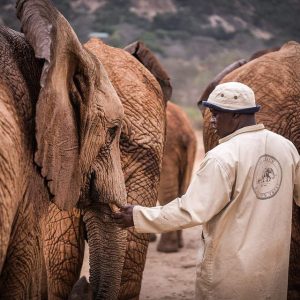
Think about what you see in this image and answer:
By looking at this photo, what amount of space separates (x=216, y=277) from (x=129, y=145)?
138 cm

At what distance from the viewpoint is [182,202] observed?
3076mm

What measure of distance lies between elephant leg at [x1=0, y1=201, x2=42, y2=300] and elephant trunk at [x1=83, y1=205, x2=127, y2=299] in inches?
28.2

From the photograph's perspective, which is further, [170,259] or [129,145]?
[170,259]

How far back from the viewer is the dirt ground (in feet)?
20.6

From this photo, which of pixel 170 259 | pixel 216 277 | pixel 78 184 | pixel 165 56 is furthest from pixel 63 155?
pixel 165 56

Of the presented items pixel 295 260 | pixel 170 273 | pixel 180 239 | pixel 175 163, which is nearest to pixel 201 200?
pixel 295 260

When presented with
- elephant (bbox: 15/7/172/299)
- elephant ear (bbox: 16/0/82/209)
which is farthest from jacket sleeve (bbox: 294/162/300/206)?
elephant (bbox: 15/7/172/299)

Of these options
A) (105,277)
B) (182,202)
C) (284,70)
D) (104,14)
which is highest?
(104,14)

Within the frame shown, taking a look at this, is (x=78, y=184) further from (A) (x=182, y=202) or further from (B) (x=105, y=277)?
(B) (x=105, y=277)

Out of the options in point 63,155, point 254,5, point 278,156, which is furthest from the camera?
point 254,5

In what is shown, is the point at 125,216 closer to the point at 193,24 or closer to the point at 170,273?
the point at 170,273

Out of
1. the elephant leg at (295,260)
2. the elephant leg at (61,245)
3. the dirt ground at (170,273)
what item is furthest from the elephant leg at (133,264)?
the dirt ground at (170,273)

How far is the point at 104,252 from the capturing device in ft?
12.3

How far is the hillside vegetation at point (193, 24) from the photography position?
3344 centimetres
